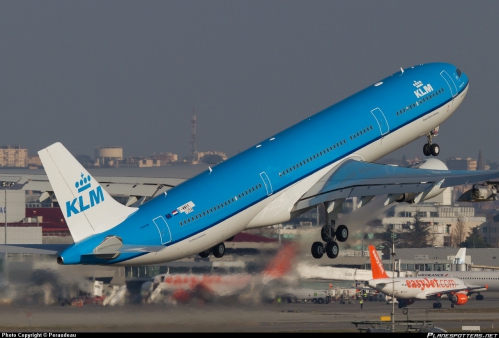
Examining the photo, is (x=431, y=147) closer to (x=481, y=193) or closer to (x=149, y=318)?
(x=481, y=193)

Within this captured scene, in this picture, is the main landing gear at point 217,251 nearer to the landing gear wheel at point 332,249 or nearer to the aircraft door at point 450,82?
the landing gear wheel at point 332,249

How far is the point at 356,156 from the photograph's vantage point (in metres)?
49.5

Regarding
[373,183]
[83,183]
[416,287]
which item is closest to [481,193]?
[373,183]

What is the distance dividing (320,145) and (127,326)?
1160cm

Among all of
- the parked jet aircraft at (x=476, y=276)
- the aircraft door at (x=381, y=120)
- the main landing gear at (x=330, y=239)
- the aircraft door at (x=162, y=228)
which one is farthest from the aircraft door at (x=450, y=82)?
the parked jet aircraft at (x=476, y=276)

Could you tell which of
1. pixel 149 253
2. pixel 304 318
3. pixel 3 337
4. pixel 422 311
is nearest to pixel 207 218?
pixel 149 253

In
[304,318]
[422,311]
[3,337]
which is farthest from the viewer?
[422,311]

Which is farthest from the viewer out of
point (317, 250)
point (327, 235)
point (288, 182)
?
point (317, 250)

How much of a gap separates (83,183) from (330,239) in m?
13.5

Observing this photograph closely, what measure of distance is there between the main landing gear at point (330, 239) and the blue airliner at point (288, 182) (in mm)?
43

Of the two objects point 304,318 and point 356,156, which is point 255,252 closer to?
point 356,156

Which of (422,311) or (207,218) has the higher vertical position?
(207,218)

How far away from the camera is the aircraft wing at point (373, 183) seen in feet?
151

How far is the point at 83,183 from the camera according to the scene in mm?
38375
